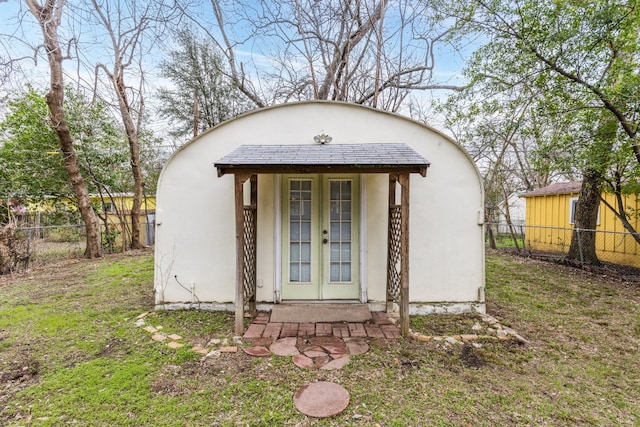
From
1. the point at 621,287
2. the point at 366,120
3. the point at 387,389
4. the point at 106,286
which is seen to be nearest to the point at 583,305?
the point at 621,287

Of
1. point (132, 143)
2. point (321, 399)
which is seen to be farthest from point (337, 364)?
point (132, 143)

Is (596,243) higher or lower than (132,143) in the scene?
lower

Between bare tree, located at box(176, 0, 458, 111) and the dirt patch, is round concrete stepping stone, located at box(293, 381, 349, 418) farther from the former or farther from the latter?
bare tree, located at box(176, 0, 458, 111)

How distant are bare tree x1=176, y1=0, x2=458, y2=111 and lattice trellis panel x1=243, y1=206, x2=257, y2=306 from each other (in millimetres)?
7525

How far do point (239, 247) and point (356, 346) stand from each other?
1.85 metres

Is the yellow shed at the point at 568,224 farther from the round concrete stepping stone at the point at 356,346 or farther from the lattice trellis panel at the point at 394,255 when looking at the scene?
the round concrete stepping stone at the point at 356,346

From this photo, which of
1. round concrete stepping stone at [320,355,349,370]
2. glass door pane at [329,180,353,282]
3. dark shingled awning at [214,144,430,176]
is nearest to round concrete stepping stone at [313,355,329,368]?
round concrete stepping stone at [320,355,349,370]

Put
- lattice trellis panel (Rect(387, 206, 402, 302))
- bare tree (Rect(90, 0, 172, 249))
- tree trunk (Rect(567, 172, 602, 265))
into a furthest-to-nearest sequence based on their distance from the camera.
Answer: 1. bare tree (Rect(90, 0, 172, 249))
2. tree trunk (Rect(567, 172, 602, 265))
3. lattice trellis panel (Rect(387, 206, 402, 302))

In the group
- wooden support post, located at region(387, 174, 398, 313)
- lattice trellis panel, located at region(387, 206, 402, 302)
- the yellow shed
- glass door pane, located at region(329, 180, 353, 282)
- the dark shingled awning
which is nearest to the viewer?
the dark shingled awning

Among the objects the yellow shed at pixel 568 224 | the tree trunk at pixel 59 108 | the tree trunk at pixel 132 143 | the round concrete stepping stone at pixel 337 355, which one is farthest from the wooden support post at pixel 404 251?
the tree trunk at pixel 132 143

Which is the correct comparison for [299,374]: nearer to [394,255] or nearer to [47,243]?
[394,255]

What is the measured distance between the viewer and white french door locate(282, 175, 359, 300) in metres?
4.54

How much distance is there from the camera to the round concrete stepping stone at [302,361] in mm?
3088

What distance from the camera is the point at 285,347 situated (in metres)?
3.47
